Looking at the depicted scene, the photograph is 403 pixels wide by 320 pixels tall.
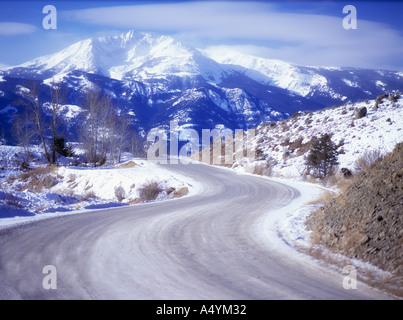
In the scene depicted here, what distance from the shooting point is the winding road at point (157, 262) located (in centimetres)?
394

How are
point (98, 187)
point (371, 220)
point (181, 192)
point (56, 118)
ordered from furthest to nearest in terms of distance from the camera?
1. point (56, 118)
2. point (98, 187)
3. point (181, 192)
4. point (371, 220)

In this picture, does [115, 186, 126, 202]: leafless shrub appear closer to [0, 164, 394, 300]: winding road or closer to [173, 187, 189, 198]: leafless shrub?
[173, 187, 189, 198]: leafless shrub

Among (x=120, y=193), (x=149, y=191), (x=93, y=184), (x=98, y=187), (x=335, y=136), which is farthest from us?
(x=335, y=136)

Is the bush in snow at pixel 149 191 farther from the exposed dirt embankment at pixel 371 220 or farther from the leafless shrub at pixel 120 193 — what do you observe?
the exposed dirt embankment at pixel 371 220

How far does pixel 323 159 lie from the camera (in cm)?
2073

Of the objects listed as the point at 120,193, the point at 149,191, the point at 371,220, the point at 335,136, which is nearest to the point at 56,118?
the point at 120,193

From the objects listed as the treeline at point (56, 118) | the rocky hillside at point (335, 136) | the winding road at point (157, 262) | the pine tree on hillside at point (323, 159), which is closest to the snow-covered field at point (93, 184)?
the treeline at point (56, 118)

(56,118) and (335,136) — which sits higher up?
(56,118)

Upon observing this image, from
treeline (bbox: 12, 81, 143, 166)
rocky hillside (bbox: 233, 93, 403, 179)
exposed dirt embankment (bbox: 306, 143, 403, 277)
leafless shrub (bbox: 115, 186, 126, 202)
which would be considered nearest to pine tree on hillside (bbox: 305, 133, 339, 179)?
rocky hillside (bbox: 233, 93, 403, 179)

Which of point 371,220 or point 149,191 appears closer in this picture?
point 371,220

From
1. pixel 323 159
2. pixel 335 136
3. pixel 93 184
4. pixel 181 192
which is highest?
pixel 335 136

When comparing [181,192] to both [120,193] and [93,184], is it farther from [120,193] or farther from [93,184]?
[93,184]

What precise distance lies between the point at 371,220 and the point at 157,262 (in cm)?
434
